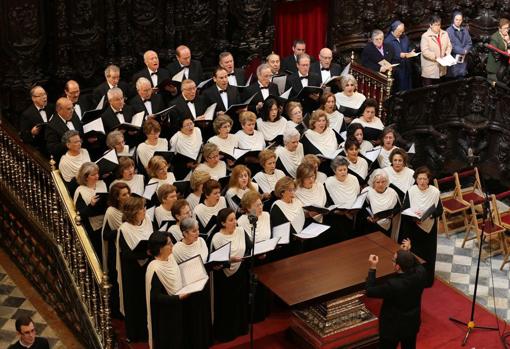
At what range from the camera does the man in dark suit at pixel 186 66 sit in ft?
40.8

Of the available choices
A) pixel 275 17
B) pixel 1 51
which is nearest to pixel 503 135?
pixel 275 17

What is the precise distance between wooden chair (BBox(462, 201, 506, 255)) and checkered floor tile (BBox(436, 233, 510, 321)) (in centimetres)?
13

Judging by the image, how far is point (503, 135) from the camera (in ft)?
48.8

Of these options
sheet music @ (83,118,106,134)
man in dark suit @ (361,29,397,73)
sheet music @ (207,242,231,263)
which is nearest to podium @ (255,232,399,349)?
sheet music @ (207,242,231,263)

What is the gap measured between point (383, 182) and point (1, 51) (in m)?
4.87

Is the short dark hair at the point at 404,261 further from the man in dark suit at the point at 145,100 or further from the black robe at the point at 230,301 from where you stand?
the man in dark suit at the point at 145,100

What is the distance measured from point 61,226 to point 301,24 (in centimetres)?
620

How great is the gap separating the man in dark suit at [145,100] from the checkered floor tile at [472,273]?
13.1ft

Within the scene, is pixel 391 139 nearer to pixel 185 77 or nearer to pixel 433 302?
pixel 433 302

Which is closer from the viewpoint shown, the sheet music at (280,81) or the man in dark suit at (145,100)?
the man in dark suit at (145,100)

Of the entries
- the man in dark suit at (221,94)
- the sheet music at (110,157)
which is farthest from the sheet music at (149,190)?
the man in dark suit at (221,94)

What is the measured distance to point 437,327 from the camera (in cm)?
1023

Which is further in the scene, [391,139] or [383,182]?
[391,139]

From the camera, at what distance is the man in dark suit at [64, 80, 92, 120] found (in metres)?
11.2
